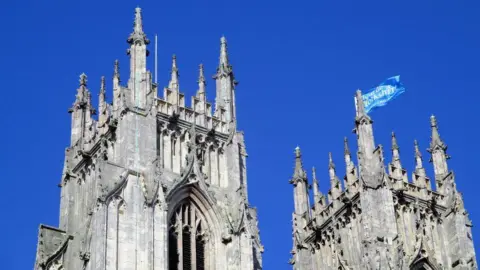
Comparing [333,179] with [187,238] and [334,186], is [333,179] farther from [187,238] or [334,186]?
Result: [187,238]

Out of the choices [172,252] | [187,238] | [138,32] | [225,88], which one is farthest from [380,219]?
[138,32]

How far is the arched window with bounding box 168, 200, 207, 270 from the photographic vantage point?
51969mm

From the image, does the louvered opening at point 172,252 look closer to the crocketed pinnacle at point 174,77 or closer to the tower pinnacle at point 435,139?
the crocketed pinnacle at point 174,77

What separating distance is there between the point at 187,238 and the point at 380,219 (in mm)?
8940

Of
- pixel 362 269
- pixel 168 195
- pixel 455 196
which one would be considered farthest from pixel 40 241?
pixel 455 196

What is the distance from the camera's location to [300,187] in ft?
202

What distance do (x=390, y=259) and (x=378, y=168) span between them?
475cm

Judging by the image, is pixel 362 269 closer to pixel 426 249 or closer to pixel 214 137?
pixel 426 249

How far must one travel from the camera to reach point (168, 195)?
52.2m

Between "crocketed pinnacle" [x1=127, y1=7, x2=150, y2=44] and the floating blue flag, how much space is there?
11.8 metres

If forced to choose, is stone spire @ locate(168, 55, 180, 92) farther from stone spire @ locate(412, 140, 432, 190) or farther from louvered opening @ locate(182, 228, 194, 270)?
stone spire @ locate(412, 140, 432, 190)

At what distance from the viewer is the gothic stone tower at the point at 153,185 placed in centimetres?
5053

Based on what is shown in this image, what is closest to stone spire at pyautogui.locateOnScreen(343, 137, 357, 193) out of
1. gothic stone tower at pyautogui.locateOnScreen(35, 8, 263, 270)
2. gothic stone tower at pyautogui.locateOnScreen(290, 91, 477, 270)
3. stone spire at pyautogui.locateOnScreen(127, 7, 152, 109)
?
gothic stone tower at pyautogui.locateOnScreen(290, 91, 477, 270)

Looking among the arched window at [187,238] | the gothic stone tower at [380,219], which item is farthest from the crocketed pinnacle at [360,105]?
the arched window at [187,238]
